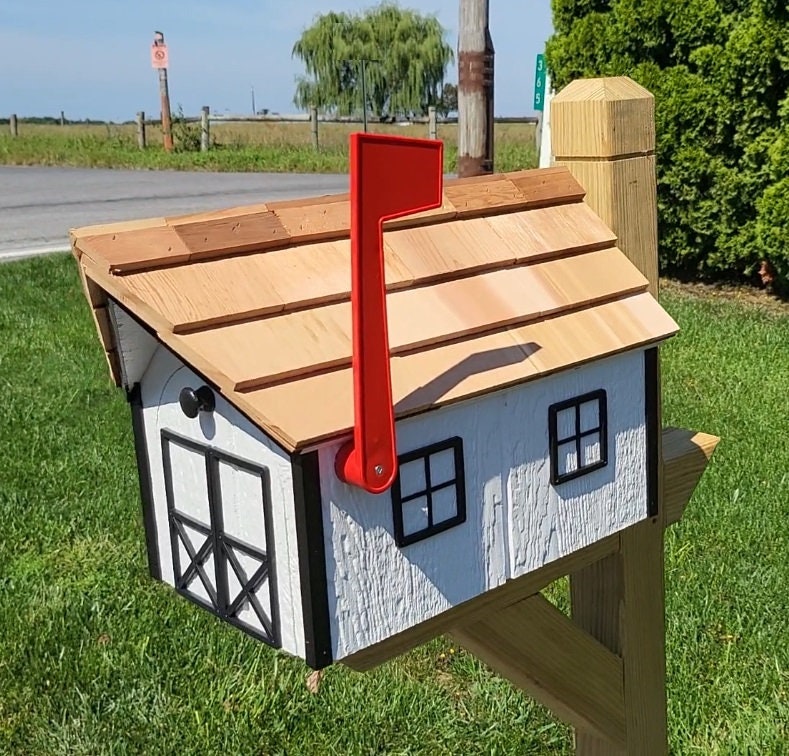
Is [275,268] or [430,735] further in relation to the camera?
[430,735]

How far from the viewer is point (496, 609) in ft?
4.11

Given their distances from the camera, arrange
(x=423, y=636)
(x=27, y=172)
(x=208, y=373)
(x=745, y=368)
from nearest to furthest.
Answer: (x=208, y=373) → (x=423, y=636) → (x=745, y=368) → (x=27, y=172)

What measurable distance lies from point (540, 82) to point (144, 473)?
656 cm

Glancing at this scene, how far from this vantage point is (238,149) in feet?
65.8

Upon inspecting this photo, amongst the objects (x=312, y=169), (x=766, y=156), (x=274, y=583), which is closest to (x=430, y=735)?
(x=274, y=583)

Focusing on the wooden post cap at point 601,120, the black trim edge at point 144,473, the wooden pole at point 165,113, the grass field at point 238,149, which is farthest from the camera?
the wooden pole at point 165,113

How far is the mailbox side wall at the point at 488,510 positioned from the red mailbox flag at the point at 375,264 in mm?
59

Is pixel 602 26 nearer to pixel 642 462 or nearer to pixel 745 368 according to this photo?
pixel 745 368

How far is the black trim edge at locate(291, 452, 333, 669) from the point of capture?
0.98m

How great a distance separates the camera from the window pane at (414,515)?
1.09 metres

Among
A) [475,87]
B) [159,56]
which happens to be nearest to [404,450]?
[475,87]

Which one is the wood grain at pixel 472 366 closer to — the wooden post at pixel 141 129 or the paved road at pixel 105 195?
the paved road at pixel 105 195

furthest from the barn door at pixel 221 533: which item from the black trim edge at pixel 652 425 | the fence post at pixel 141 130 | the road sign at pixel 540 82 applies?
the fence post at pixel 141 130

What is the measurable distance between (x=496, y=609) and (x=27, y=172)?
1733 cm
